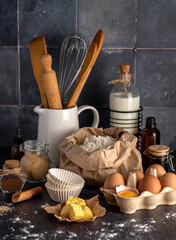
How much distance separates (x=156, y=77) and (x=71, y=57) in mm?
301

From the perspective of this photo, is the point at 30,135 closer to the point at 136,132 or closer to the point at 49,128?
the point at 49,128

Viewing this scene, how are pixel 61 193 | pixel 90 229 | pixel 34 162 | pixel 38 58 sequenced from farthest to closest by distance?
1. pixel 38 58
2. pixel 34 162
3. pixel 61 193
4. pixel 90 229

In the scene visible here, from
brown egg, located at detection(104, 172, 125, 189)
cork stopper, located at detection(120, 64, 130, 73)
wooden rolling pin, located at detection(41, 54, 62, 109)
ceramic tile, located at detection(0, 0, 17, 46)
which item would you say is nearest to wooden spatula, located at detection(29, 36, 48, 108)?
wooden rolling pin, located at detection(41, 54, 62, 109)

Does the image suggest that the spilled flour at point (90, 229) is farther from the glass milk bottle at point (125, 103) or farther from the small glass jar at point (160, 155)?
the glass milk bottle at point (125, 103)

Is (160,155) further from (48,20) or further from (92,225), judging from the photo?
(48,20)

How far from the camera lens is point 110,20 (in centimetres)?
139

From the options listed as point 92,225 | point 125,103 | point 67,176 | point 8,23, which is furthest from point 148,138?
point 8,23

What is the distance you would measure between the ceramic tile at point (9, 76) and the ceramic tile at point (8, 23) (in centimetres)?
3

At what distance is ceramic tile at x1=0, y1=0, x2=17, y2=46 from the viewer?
1.39m

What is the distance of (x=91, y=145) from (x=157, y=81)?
0.40m

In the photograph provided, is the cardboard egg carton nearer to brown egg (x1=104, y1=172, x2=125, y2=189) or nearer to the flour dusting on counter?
brown egg (x1=104, y1=172, x2=125, y2=189)

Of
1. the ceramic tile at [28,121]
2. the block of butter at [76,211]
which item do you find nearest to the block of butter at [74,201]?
the block of butter at [76,211]

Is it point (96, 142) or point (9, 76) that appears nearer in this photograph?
point (96, 142)

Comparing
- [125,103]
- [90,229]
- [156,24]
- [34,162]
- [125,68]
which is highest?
[156,24]
